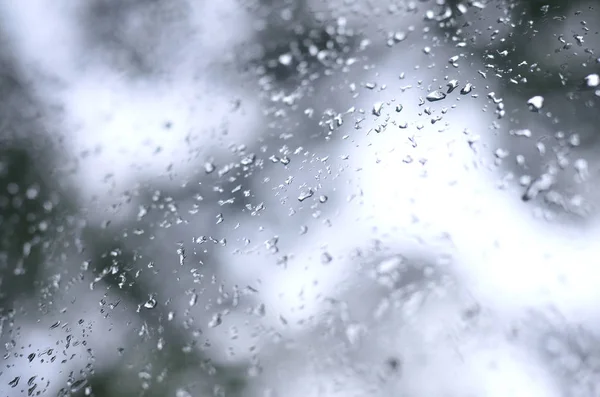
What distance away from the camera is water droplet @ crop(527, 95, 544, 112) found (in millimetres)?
715

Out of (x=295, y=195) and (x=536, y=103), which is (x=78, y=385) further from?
(x=536, y=103)

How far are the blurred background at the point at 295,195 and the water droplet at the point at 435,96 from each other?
0.6 inches

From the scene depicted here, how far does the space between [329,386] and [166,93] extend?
536 mm

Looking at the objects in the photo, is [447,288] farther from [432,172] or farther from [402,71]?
[402,71]

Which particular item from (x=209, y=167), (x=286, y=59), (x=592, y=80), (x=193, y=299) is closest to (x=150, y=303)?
(x=193, y=299)

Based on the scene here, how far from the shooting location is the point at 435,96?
2.52 ft

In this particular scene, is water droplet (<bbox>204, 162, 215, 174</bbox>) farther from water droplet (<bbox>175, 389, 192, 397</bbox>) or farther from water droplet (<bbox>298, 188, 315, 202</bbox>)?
water droplet (<bbox>175, 389, 192, 397</bbox>)

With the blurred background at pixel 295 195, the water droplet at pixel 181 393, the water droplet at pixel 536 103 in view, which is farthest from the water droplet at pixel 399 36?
the water droplet at pixel 181 393

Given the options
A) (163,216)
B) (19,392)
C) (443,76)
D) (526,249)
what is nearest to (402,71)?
(443,76)

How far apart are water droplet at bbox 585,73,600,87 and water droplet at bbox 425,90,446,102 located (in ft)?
0.69

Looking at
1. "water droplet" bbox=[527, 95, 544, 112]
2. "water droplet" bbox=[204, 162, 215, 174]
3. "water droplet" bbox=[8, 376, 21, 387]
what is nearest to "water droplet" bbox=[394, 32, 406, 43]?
"water droplet" bbox=[527, 95, 544, 112]

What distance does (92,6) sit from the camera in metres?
0.85

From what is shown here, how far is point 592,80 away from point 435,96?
23cm

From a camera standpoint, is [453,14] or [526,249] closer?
[526,249]
